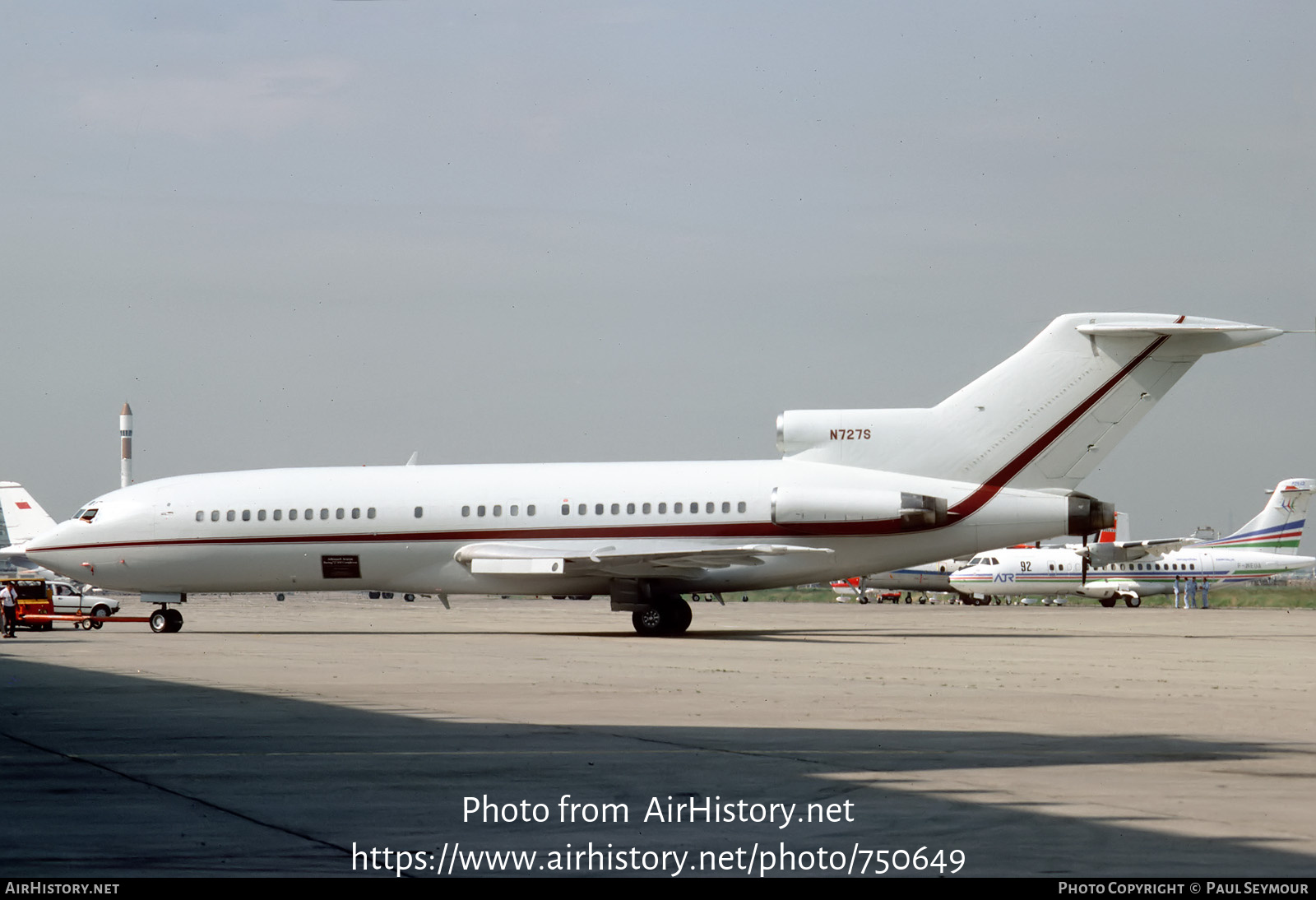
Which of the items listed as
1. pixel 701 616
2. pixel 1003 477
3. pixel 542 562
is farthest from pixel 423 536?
pixel 701 616

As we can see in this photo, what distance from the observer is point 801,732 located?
43.7 feet

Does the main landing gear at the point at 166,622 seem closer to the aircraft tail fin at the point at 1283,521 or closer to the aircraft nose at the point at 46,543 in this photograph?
the aircraft nose at the point at 46,543

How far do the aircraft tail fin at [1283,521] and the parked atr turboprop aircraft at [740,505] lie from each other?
1915 inches

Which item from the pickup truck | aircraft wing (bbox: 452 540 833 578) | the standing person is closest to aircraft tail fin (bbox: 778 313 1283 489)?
aircraft wing (bbox: 452 540 833 578)

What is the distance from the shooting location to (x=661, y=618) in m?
33.6

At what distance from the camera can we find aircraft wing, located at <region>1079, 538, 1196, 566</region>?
71562mm

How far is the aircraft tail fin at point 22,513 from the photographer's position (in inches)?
2532

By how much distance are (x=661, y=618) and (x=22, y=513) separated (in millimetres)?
41303

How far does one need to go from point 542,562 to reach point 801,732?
2006cm

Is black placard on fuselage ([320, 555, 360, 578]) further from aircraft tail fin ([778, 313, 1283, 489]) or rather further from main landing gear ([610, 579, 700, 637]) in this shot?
aircraft tail fin ([778, 313, 1283, 489])

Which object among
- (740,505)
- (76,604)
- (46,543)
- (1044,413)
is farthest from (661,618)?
(76,604)

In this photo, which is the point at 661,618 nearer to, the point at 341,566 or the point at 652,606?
the point at 652,606

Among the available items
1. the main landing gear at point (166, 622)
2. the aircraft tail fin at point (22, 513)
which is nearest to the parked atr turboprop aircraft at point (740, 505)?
the main landing gear at point (166, 622)

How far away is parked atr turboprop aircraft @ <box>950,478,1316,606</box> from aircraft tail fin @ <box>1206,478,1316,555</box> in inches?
1.6
